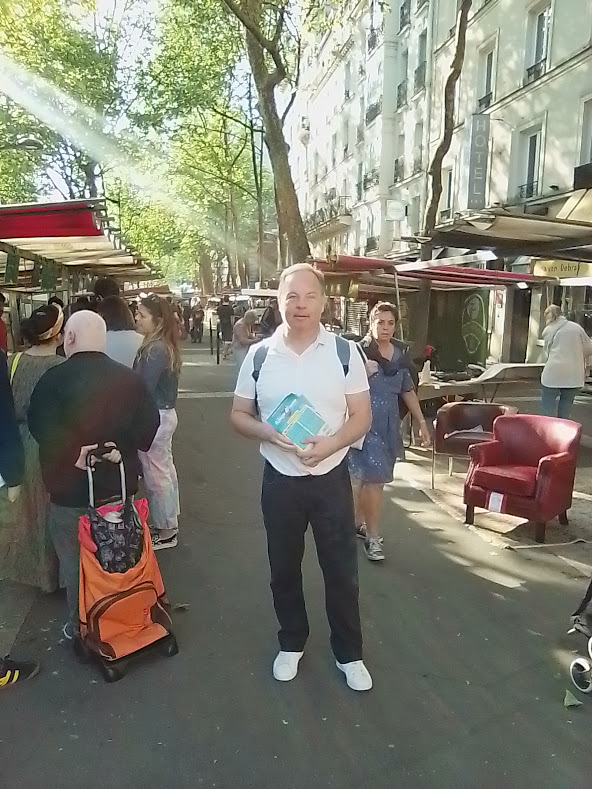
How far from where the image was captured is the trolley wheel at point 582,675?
126 inches

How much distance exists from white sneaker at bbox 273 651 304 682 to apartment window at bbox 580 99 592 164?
16454mm

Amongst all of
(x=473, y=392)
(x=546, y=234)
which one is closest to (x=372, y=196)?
(x=473, y=392)

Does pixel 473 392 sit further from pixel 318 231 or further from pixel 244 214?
pixel 244 214

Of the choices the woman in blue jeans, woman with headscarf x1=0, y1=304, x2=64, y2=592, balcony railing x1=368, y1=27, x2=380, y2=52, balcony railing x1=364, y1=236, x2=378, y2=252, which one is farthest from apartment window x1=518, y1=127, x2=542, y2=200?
woman with headscarf x1=0, y1=304, x2=64, y2=592

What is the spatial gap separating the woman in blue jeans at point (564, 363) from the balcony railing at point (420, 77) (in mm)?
21674

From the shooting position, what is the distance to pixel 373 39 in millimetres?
32500

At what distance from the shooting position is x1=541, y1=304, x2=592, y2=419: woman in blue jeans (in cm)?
848

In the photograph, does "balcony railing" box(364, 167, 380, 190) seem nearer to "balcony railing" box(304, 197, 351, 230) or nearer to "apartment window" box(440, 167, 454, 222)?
"balcony railing" box(304, 197, 351, 230)

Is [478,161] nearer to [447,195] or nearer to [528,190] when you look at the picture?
[528,190]

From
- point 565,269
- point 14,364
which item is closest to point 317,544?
point 14,364

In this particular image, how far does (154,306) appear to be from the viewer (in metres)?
4.70

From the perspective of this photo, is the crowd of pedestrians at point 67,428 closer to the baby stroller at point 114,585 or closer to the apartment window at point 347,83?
the baby stroller at point 114,585

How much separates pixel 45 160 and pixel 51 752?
87.9 ft

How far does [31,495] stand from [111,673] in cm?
140
